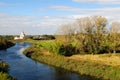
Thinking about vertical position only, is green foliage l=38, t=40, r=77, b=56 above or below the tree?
below

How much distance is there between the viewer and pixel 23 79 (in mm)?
47438

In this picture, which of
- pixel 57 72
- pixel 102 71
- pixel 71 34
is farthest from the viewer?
pixel 71 34

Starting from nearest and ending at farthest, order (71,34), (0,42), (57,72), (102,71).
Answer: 1. (102,71)
2. (57,72)
3. (71,34)
4. (0,42)

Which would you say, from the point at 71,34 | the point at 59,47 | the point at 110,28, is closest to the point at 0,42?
the point at 71,34

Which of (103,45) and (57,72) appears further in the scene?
(103,45)

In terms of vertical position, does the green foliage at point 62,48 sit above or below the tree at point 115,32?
below

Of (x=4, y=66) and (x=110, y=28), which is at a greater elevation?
(x=110, y=28)

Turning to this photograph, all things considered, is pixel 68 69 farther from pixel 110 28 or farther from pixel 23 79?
pixel 110 28

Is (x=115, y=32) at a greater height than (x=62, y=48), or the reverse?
(x=115, y=32)

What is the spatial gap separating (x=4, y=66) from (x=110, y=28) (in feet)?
140

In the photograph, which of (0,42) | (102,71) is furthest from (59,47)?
(0,42)

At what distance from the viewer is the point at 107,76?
48344 mm

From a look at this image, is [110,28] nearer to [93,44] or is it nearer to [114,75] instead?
[93,44]

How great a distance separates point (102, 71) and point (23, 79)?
15647mm
